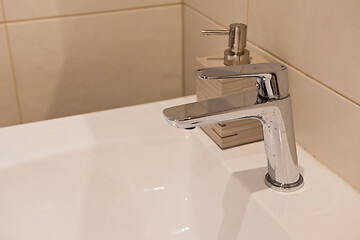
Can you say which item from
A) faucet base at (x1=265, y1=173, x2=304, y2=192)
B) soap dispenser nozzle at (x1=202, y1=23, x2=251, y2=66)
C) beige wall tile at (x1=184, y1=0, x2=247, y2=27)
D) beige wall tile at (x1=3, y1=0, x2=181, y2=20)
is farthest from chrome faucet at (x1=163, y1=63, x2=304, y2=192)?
beige wall tile at (x1=3, y1=0, x2=181, y2=20)

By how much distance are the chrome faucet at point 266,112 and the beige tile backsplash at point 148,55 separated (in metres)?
0.06

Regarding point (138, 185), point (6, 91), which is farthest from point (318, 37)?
point (6, 91)

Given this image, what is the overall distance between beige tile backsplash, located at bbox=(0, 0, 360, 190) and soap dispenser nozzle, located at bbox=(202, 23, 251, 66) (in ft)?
0.16

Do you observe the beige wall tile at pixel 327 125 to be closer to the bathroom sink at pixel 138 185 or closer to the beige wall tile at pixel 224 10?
the bathroom sink at pixel 138 185

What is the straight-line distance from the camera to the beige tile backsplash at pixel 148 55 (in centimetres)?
59

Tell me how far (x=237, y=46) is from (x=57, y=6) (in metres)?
0.41

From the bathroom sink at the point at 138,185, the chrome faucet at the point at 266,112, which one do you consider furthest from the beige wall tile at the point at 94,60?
the chrome faucet at the point at 266,112

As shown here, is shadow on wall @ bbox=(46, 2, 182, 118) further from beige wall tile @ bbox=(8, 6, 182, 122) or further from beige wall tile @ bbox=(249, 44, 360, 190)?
beige wall tile @ bbox=(249, 44, 360, 190)

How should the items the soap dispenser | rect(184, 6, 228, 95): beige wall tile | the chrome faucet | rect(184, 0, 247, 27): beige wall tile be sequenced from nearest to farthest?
1. the chrome faucet
2. the soap dispenser
3. rect(184, 0, 247, 27): beige wall tile
4. rect(184, 6, 228, 95): beige wall tile

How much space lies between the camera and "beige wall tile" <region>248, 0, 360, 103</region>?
531mm

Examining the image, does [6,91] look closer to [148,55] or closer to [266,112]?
[148,55]

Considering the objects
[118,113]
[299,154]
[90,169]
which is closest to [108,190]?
[90,169]

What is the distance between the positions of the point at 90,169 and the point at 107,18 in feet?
1.20

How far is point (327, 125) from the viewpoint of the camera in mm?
598
